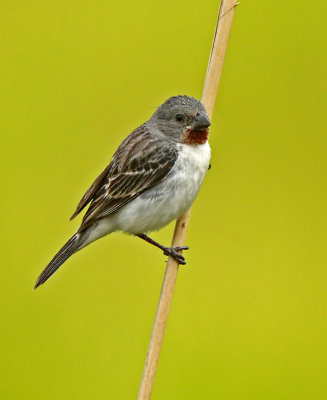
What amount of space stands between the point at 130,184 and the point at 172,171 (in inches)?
8.2

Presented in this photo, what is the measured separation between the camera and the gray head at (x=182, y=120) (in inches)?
103

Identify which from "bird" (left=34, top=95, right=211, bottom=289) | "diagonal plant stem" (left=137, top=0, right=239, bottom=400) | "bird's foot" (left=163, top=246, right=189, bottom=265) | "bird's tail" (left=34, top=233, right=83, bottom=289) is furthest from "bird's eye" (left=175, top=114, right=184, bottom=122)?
"bird's tail" (left=34, top=233, right=83, bottom=289)

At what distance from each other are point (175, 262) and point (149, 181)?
51 centimetres

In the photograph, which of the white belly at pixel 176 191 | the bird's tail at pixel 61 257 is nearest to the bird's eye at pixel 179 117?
the white belly at pixel 176 191

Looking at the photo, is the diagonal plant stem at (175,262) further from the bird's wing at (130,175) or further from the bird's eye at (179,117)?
the bird's wing at (130,175)

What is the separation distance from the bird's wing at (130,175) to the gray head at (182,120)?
0.20ft

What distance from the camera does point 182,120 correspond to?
2.76 meters

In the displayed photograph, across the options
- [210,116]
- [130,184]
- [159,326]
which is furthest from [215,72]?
[159,326]

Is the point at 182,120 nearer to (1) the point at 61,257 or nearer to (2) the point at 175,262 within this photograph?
(2) the point at 175,262

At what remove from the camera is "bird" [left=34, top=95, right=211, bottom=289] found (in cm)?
279

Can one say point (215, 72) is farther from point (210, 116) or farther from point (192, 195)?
point (192, 195)

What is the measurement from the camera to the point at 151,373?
81.8 inches

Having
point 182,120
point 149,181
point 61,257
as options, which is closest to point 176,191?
point 149,181

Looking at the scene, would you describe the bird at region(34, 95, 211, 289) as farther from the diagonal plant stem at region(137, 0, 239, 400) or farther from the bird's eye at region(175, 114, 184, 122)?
the diagonal plant stem at region(137, 0, 239, 400)
